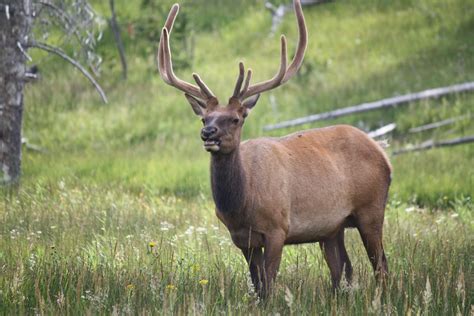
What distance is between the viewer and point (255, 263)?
21.8 ft

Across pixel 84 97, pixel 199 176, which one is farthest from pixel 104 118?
pixel 199 176

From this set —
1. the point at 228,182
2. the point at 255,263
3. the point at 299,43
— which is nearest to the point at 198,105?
the point at 228,182

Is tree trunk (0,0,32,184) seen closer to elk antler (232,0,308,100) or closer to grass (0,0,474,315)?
grass (0,0,474,315)

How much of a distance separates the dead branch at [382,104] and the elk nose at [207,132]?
27.9 feet

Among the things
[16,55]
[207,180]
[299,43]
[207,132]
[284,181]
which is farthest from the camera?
[207,180]

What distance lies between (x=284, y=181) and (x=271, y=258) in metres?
0.65

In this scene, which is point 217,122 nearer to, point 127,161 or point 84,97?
point 127,161

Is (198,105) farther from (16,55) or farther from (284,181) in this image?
(16,55)

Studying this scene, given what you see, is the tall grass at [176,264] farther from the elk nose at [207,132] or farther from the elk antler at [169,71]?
the elk antler at [169,71]

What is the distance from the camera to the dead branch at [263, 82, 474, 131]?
48.4ft

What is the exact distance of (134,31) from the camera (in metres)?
19.2

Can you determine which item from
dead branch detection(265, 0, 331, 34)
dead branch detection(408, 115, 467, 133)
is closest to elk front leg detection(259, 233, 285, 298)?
dead branch detection(408, 115, 467, 133)

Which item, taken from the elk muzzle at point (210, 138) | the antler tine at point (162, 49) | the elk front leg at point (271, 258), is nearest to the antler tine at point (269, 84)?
the elk muzzle at point (210, 138)

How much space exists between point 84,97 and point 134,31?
2386mm
